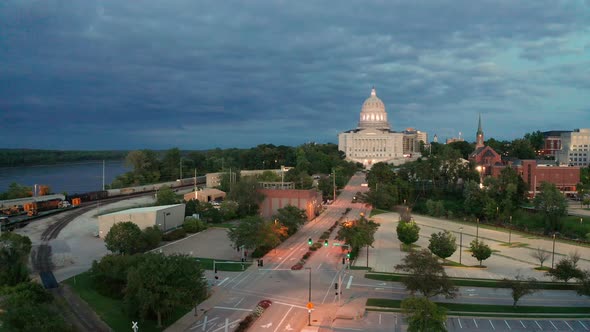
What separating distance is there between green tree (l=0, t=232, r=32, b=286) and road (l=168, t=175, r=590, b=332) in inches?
453

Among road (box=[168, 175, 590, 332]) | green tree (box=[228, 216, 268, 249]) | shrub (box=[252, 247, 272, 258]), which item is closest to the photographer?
road (box=[168, 175, 590, 332])

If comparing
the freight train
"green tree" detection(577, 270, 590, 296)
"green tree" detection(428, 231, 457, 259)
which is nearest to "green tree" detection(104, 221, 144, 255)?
"green tree" detection(428, 231, 457, 259)

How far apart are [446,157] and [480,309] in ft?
198

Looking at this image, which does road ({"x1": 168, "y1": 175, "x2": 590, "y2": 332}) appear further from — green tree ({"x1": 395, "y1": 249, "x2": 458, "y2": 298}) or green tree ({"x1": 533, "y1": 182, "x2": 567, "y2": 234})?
green tree ({"x1": 533, "y1": 182, "x2": 567, "y2": 234})

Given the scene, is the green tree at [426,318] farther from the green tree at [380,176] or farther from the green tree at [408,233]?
the green tree at [380,176]

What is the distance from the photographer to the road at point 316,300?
2569 centimetres

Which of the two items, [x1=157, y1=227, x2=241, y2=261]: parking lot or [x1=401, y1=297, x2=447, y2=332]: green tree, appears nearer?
[x1=401, y1=297, x2=447, y2=332]: green tree

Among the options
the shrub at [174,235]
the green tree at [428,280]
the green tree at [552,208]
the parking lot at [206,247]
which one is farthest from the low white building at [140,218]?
the green tree at [552,208]

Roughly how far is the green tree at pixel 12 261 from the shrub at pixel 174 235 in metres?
15.3

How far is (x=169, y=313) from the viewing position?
87.8 ft

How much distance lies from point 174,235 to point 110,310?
20.5 meters

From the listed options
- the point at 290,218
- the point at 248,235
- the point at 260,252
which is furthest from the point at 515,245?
the point at 248,235

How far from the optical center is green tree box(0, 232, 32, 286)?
29.0 meters

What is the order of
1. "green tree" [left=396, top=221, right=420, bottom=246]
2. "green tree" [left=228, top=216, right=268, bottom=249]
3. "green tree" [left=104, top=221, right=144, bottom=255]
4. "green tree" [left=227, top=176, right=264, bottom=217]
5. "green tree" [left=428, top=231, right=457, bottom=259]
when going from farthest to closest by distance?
"green tree" [left=227, top=176, right=264, bottom=217] → "green tree" [left=396, top=221, right=420, bottom=246] → "green tree" [left=228, top=216, right=268, bottom=249] → "green tree" [left=428, top=231, right=457, bottom=259] → "green tree" [left=104, top=221, right=144, bottom=255]
